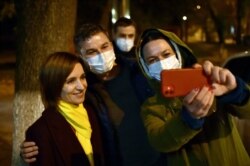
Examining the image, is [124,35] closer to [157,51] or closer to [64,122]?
[64,122]

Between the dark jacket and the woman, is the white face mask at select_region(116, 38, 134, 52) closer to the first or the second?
the woman

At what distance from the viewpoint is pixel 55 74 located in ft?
9.27

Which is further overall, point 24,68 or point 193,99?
point 24,68

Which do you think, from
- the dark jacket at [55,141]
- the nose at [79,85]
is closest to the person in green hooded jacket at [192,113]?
the nose at [79,85]

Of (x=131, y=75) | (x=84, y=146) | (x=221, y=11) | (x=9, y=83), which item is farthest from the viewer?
(x=221, y=11)

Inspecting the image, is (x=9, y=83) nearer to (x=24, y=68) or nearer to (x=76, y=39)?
(x=24, y=68)

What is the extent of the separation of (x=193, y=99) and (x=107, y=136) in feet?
4.08

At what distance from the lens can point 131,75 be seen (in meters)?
3.24

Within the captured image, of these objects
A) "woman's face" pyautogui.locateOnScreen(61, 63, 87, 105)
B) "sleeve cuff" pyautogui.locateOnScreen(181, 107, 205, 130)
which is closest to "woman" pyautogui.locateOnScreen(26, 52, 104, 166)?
"woman's face" pyautogui.locateOnScreen(61, 63, 87, 105)

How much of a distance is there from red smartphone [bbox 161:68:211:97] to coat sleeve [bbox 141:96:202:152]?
23cm

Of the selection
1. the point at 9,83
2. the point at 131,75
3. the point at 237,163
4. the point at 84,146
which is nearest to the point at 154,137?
the point at 237,163

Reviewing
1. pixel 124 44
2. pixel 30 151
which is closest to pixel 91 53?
pixel 30 151

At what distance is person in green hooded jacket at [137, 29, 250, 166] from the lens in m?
1.89

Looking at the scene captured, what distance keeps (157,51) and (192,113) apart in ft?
2.02
